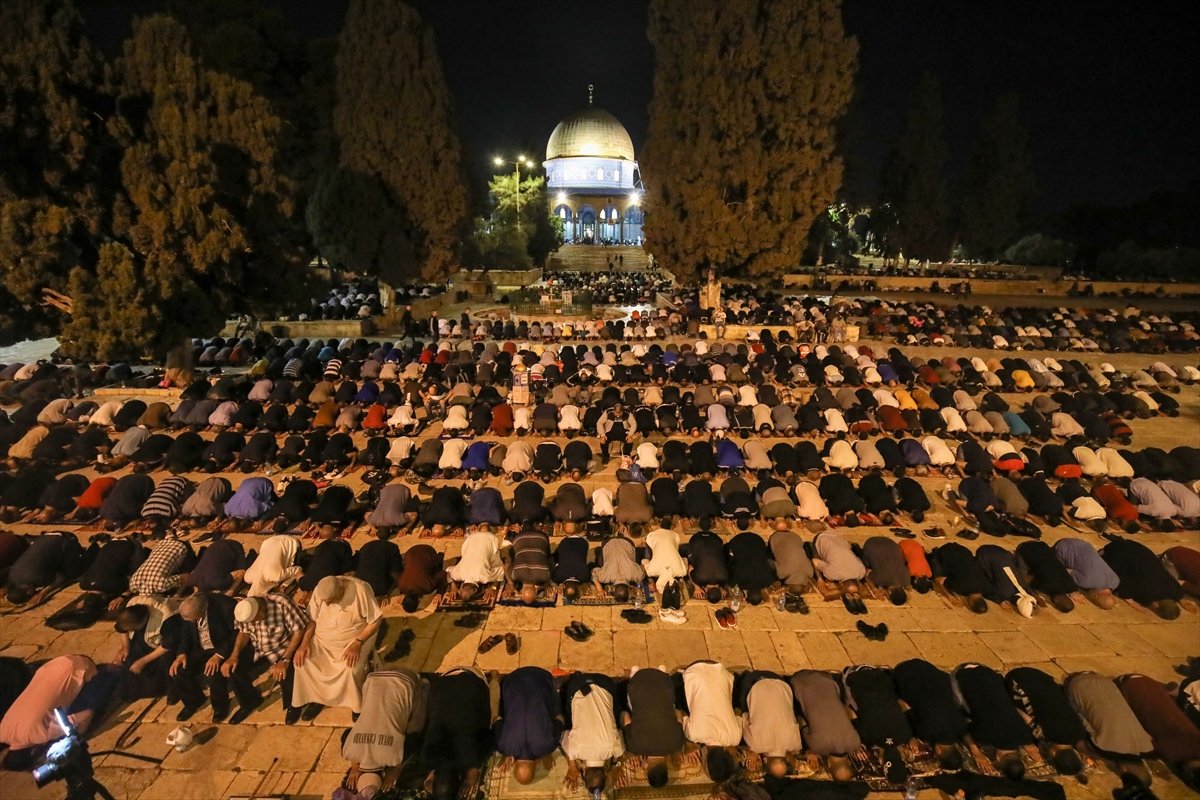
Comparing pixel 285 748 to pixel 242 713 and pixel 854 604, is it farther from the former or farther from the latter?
pixel 854 604

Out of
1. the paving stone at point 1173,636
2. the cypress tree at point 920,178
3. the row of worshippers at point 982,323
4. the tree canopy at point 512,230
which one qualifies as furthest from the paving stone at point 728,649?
the cypress tree at point 920,178

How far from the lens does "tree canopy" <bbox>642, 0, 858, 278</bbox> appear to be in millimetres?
22109

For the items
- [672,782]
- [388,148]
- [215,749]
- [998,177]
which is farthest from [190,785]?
[998,177]

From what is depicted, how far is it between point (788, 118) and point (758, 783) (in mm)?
22393

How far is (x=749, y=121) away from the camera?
74.0 ft

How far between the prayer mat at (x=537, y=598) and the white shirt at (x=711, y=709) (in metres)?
2.68

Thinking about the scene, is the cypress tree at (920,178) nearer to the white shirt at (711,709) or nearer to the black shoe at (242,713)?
the white shirt at (711,709)

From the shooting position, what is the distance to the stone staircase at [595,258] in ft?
200

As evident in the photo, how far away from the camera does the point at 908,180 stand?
4053 cm

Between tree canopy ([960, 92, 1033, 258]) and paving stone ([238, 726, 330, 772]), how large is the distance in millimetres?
49443

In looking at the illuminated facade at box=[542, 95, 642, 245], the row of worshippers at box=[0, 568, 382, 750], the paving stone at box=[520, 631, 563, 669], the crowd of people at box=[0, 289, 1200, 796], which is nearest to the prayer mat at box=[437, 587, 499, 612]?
the crowd of people at box=[0, 289, 1200, 796]

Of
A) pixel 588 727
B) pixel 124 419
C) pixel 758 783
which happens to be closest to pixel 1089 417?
pixel 758 783

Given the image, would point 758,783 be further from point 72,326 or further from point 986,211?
point 986,211

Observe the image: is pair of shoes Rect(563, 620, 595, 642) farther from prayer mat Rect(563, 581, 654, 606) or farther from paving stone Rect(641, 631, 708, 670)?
paving stone Rect(641, 631, 708, 670)
